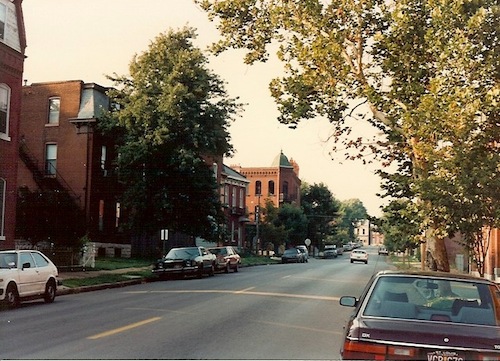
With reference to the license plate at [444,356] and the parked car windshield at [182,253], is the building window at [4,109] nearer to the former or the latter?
the parked car windshield at [182,253]

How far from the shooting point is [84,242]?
99.9ft

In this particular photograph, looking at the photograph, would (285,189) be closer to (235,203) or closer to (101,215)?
(235,203)

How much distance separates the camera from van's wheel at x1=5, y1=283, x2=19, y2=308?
53.2ft

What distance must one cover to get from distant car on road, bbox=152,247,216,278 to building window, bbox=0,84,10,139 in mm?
8766

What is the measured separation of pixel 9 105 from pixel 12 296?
13.7 metres

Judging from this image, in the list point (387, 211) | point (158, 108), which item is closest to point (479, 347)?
point (387, 211)

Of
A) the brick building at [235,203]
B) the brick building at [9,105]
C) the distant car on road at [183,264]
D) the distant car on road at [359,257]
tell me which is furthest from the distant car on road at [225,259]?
the distant car on road at [359,257]

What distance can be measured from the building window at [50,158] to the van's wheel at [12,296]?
29.2 metres

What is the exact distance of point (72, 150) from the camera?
44188 mm

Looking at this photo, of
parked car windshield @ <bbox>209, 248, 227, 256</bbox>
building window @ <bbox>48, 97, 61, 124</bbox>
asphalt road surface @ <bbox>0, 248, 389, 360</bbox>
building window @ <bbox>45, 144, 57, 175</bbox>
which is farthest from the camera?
building window @ <bbox>48, 97, 61, 124</bbox>

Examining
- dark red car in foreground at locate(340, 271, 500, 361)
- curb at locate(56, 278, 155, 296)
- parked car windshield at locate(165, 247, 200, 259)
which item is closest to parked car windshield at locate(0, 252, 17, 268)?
curb at locate(56, 278, 155, 296)

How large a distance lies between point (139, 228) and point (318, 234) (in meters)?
62.2

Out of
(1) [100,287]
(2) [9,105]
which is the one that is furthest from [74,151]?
(1) [100,287]

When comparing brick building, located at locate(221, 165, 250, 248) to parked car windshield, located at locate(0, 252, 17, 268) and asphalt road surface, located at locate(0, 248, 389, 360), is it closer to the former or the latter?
asphalt road surface, located at locate(0, 248, 389, 360)
